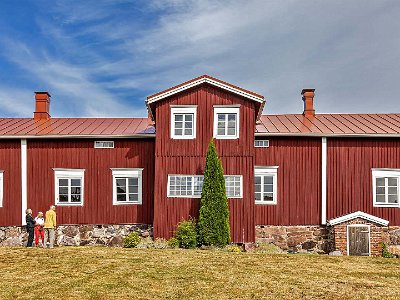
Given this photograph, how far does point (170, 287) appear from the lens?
1060cm

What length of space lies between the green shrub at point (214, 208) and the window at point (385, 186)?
27.0 ft

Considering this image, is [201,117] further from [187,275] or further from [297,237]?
[187,275]

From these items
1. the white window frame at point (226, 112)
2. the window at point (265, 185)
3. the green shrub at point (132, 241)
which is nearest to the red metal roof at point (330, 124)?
the white window frame at point (226, 112)

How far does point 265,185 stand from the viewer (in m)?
20.0

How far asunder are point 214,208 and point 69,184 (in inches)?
314

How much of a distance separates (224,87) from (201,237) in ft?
23.6

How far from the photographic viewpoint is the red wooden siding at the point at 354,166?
65.3ft

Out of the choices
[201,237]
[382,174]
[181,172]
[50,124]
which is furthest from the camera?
[50,124]

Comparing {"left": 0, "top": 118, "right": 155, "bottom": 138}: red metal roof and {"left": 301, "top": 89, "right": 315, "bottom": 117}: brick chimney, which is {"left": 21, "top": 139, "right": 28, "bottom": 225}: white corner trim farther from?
{"left": 301, "top": 89, "right": 315, "bottom": 117}: brick chimney

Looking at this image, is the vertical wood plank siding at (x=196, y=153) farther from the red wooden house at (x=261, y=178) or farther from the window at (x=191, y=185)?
the red wooden house at (x=261, y=178)

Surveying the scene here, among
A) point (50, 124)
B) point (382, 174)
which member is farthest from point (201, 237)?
point (50, 124)

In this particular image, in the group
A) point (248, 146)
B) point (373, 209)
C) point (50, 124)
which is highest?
point (50, 124)

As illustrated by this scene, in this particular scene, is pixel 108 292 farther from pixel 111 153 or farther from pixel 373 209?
pixel 373 209

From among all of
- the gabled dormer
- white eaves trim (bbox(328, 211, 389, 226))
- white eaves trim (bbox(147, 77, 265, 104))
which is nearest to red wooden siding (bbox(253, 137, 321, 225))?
white eaves trim (bbox(328, 211, 389, 226))
